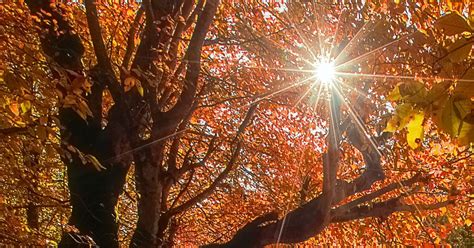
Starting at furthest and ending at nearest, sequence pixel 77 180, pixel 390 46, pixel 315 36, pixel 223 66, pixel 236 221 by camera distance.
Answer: pixel 236 221 < pixel 223 66 < pixel 315 36 < pixel 77 180 < pixel 390 46

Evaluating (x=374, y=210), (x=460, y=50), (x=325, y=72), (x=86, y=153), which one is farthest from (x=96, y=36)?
(x=460, y=50)

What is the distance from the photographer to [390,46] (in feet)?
15.8

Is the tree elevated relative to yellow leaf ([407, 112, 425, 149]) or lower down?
elevated

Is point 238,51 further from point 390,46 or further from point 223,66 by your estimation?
point 390,46

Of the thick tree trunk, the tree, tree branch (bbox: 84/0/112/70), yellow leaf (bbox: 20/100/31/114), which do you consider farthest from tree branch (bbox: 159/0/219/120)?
yellow leaf (bbox: 20/100/31/114)

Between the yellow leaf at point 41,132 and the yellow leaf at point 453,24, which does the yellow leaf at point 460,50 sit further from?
the yellow leaf at point 41,132

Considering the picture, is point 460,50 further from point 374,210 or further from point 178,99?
point 374,210

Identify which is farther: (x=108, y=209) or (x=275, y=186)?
(x=275, y=186)

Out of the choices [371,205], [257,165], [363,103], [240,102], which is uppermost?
[240,102]

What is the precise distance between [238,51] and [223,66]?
1.69 ft

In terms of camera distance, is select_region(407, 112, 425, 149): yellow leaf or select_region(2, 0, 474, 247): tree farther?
select_region(2, 0, 474, 247): tree

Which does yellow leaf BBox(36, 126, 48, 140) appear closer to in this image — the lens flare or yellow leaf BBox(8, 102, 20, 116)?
yellow leaf BBox(8, 102, 20, 116)

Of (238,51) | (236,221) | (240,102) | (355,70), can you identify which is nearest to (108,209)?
(355,70)

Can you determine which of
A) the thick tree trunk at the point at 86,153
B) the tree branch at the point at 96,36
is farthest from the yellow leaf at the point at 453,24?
the tree branch at the point at 96,36
